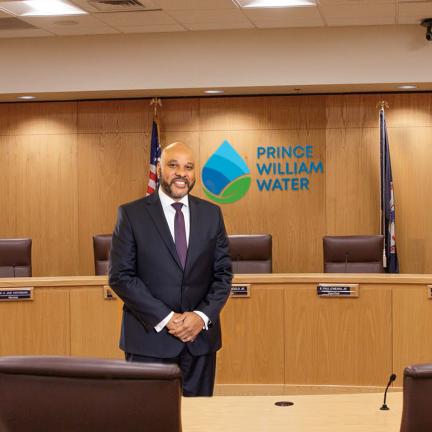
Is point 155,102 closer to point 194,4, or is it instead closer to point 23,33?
point 23,33

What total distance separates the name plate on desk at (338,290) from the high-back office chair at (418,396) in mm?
4333

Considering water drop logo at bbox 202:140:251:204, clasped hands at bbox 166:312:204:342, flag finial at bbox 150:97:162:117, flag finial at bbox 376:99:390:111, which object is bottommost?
clasped hands at bbox 166:312:204:342

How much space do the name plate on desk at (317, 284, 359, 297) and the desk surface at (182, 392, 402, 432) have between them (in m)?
3.37

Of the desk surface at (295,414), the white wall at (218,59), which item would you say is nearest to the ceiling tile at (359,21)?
the white wall at (218,59)

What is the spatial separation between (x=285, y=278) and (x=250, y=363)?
70 centimetres

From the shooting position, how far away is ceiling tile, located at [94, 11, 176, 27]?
7.63 metres

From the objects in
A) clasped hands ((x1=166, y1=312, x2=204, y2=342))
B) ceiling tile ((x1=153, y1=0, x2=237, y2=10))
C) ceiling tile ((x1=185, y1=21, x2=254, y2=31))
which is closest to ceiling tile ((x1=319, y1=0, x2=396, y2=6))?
ceiling tile ((x1=153, y1=0, x2=237, y2=10))

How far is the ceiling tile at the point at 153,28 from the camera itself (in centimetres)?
819

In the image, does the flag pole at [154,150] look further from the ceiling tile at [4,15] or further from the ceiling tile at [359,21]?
the ceiling tile at [359,21]

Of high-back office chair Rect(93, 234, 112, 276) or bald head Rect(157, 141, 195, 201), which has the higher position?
bald head Rect(157, 141, 195, 201)

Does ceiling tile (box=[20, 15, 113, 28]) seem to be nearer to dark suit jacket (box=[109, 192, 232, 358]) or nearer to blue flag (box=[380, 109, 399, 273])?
blue flag (box=[380, 109, 399, 273])

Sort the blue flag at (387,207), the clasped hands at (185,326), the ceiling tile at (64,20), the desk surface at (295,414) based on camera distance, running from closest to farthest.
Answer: the desk surface at (295,414) < the clasped hands at (185,326) < the ceiling tile at (64,20) < the blue flag at (387,207)

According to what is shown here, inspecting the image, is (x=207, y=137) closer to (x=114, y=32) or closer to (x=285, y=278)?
(x=114, y=32)

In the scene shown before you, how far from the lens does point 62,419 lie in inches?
68.1
